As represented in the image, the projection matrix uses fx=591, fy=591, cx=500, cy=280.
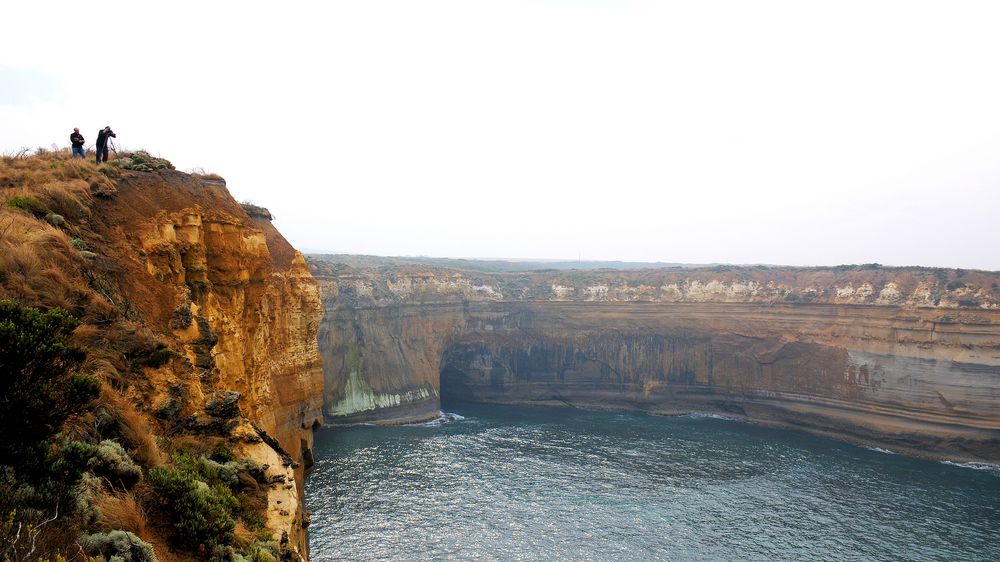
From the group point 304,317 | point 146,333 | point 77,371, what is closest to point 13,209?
point 146,333

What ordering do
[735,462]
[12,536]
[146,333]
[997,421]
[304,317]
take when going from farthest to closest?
[997,421], [735,462], [304,317], [146,333], [12,536]

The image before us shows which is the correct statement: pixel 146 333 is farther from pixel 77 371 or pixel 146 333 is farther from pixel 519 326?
pixel 519 326

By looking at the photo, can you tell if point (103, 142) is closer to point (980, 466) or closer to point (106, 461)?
point (106, 461)

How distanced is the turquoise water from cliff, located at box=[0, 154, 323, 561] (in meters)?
9.71

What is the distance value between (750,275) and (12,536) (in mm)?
75585

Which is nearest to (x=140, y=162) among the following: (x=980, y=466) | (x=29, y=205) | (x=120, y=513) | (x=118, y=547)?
(x=29, y=205)

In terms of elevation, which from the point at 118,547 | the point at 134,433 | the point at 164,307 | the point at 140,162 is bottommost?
the point at 118,547

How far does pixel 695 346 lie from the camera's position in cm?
6812

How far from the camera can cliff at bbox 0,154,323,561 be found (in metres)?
10.9

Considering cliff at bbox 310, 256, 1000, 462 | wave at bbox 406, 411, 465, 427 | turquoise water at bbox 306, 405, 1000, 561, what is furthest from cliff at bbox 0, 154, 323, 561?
cliff at bbox 310, 256, 1000, 462

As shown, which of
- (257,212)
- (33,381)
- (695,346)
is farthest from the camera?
(695,346)

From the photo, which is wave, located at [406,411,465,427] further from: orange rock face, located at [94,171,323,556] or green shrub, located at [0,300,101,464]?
green shrub, located at [0,300,101,464]

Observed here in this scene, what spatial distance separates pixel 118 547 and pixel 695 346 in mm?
66592

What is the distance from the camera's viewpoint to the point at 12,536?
678 centimetres
